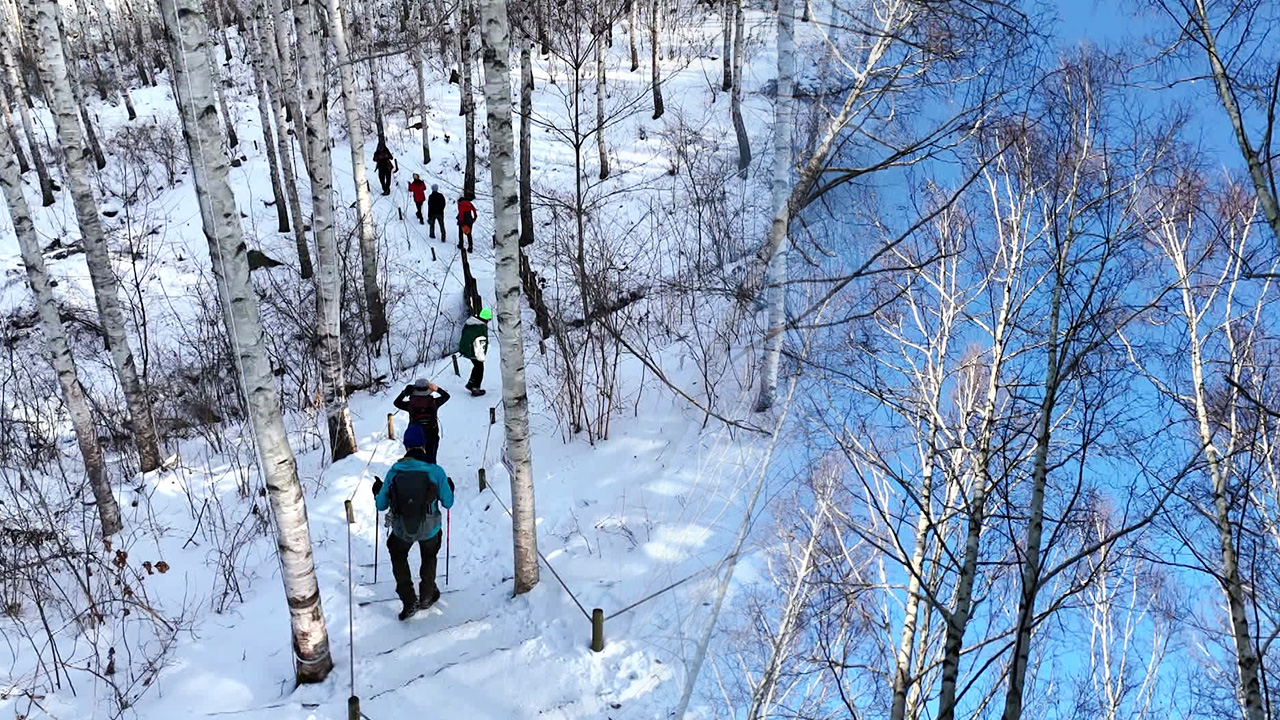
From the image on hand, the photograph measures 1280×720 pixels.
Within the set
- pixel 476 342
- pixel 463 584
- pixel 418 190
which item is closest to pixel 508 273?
pixel 463 584

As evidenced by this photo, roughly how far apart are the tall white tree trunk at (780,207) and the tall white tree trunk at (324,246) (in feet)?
16.7

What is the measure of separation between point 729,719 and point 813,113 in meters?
7.18

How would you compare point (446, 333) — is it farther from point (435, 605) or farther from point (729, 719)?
point (729, 719)

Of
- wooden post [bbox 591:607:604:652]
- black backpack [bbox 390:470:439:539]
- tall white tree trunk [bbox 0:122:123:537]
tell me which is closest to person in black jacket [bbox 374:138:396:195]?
tall white tree trunk [bbox 0:122:123:537]

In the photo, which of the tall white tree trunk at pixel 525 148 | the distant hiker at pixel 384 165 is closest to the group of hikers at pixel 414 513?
the tall white tree trunk at pixel 525 148

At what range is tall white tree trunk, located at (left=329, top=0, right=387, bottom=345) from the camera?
36.7 feet

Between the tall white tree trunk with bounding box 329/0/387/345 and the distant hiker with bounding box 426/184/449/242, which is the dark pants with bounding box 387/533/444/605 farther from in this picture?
the distant hiker with bounding box 426/184/449/242

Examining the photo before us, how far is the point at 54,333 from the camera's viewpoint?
23.7 feet

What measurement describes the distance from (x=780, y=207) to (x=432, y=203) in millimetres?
10173

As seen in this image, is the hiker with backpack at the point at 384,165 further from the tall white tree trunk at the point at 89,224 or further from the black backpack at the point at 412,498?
the black backpack at the point at 412,498

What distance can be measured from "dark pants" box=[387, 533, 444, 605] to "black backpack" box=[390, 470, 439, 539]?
0.46ft

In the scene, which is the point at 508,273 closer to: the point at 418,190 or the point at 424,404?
the point at 424,404

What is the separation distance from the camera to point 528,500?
629 centimetres

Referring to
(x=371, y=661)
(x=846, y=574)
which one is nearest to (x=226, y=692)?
(x=371, y=661)
